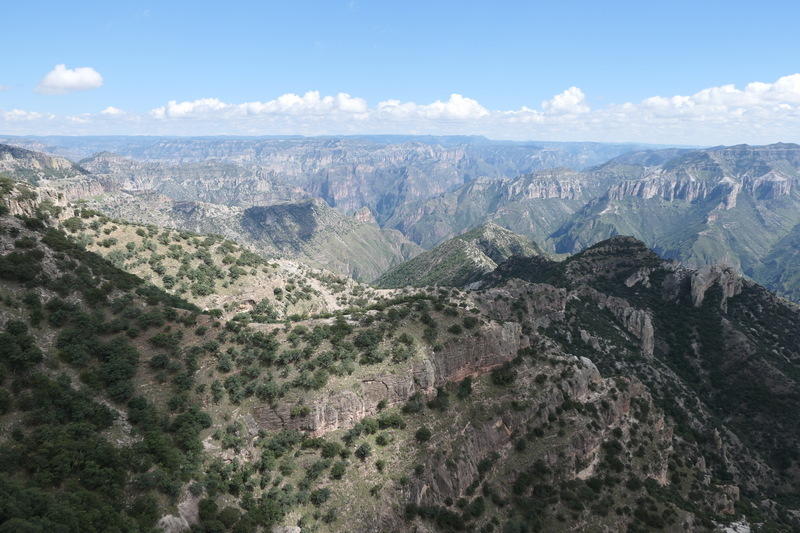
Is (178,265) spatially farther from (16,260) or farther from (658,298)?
(658,298)

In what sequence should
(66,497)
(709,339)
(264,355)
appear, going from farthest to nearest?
(709,339), (264,355), (66,497)

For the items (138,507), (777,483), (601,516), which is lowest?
(777,483)

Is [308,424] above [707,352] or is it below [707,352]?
above

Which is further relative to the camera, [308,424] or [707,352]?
[707,352]

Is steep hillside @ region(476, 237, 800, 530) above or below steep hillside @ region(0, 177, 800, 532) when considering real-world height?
below

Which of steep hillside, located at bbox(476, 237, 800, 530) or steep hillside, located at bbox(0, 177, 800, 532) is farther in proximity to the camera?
steep hillside, located at bbox(476, 237, 800, 530)

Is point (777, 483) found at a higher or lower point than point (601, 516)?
lower

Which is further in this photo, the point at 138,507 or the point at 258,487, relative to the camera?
the point at 258,487

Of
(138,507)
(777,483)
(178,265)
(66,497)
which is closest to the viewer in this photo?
(66,497)

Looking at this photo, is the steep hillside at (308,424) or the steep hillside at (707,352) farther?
the steep hillside at (707,352)

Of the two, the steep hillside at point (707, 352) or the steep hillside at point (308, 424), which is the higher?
the steep hillside at point (308, 424)

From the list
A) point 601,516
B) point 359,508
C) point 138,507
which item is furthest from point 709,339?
point 138,507
